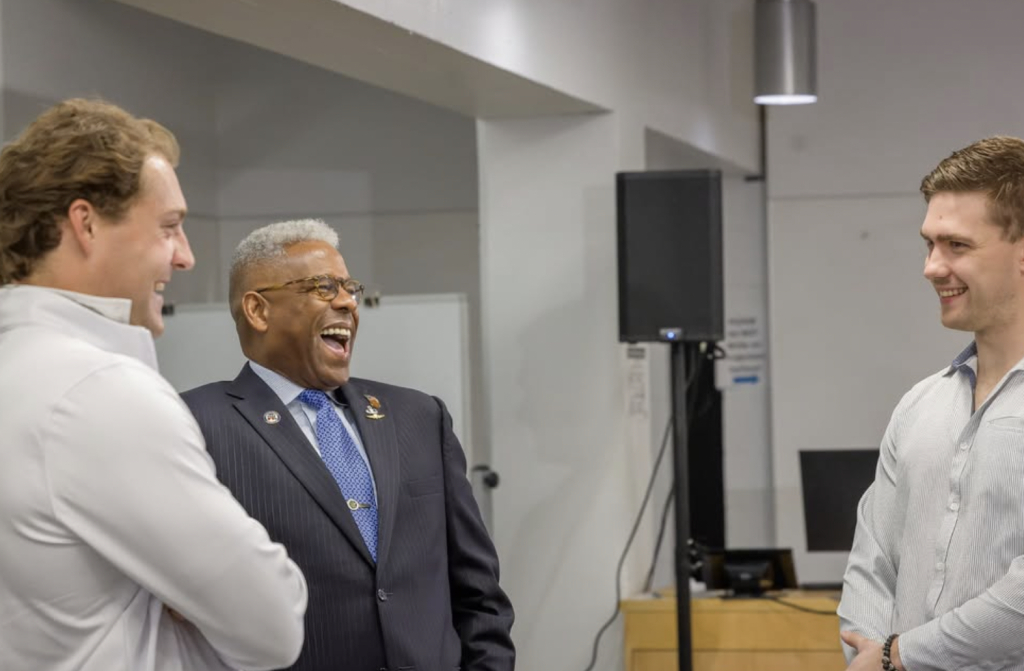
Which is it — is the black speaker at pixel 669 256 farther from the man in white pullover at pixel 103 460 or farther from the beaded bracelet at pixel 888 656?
the man in white pullover at pixel 103 460

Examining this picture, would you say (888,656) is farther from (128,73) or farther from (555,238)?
(128,73)

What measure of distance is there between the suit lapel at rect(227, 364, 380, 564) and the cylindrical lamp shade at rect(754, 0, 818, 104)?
13.4 ft

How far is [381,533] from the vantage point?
2258 mm

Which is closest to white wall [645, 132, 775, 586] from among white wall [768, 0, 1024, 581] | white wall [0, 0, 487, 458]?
white wall [768, 0, 1024, 581]

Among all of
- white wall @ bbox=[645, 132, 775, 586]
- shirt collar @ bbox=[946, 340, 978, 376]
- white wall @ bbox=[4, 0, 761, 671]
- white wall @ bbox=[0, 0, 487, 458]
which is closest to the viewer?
shirt collar @ bbox=[946, 340, 978, 376]

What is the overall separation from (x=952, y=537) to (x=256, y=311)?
1.26 m

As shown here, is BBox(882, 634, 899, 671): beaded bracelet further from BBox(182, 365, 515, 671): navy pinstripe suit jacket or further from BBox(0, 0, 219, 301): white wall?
BBox(0, 0, 219, 301): white wall

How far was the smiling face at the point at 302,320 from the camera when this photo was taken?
2424 millimetres

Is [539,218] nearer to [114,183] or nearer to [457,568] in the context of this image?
[457,568]

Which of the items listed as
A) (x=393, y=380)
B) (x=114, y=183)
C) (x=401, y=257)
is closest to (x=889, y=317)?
(x=401, y=257)

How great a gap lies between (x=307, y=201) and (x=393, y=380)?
2539 millimetres

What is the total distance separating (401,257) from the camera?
21.5ft

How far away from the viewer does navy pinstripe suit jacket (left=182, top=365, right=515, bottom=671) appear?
222cm

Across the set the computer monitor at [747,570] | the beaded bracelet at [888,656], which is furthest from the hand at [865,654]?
the computer monitor at [747,570]
